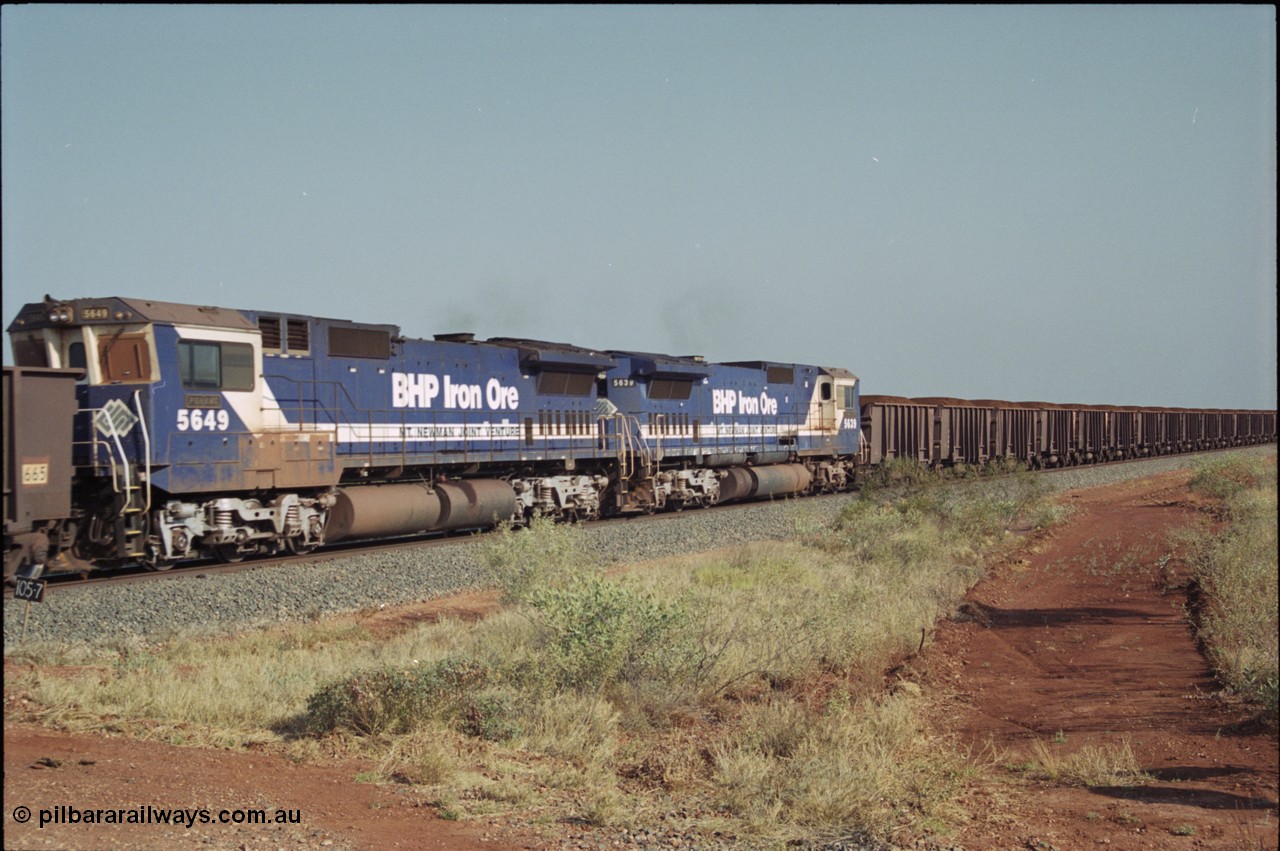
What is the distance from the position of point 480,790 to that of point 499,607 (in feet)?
28.1

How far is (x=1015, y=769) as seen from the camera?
8633 mm

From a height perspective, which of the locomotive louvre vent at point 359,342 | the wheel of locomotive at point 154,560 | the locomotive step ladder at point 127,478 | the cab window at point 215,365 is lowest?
the wheel of locomotive at point 154,560

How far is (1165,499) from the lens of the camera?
28.6 meters

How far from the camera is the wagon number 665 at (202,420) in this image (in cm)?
1702

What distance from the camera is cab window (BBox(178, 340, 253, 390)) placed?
17.2m

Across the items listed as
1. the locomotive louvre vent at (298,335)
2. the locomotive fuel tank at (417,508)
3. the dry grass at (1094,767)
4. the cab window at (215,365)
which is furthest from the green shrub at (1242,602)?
the locomotive louvre vent at (298,335)

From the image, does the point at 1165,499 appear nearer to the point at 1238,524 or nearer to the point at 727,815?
the point at 1238,524

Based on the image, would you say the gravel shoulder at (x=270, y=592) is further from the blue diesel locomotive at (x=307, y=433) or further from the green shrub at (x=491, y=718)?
the green shrub at (x=491, y=718)

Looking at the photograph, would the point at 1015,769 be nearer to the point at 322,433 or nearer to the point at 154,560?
the point at 154,560

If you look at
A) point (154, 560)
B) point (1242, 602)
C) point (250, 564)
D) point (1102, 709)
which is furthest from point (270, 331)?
point (1242, 602)

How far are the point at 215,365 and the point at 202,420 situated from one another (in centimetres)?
97

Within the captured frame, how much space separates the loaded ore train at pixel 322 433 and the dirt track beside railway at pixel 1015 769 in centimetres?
452

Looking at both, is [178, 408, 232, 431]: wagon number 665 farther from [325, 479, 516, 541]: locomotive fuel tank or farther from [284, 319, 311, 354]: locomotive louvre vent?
[325, 479, 516, 541]: locomotive fuel tank

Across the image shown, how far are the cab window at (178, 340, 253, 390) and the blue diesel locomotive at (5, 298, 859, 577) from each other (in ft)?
0.08
